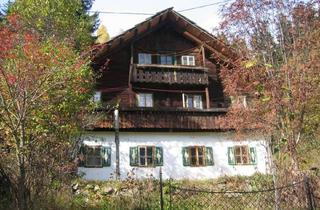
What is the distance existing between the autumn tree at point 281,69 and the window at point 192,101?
1182 cm

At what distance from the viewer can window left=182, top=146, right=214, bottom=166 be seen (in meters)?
24.0

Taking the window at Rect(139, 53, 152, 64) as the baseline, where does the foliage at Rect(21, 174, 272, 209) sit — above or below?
below

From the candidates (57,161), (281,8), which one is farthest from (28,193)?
(281,8)

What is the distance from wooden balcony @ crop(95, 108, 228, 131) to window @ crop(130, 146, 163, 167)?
1089 millimetres

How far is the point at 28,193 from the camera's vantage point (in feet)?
31.5

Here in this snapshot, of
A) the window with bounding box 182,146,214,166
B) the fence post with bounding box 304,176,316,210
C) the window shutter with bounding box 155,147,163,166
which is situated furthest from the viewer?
the window with bounding box 182,146,214,166

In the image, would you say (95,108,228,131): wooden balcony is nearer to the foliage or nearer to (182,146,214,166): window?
(182,146,214,166): window

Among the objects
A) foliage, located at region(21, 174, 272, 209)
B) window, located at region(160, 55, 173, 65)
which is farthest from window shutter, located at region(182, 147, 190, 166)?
window, located at region(160, 55, 173, 65)

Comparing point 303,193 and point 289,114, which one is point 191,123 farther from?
point 303,193

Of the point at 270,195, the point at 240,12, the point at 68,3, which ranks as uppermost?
the point at 68,3

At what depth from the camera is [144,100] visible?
26.1 m

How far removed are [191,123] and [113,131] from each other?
426 cm

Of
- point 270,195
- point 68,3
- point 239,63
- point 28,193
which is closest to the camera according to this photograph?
point 28,193

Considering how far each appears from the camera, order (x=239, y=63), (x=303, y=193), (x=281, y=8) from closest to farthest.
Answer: (x=303, y=193) → (x=281, y=8) → (x=239, y=63)
